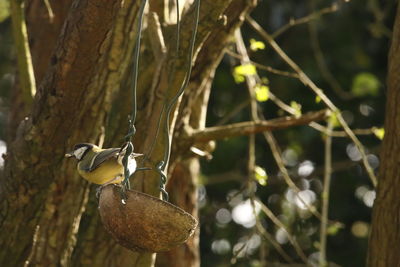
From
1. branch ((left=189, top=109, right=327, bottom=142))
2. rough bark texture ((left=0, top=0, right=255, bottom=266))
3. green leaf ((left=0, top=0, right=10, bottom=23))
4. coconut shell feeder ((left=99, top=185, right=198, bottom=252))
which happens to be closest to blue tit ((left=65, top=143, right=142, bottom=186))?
rough bark texture ((left=0, top=0, right=255, bottom=266))

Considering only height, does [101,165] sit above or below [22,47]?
below

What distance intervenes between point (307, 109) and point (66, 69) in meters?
3.26

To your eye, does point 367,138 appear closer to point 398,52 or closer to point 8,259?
point 398,52

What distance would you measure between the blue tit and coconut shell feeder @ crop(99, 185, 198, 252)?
1.61ft

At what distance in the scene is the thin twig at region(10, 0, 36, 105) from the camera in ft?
11.9

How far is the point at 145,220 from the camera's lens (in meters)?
2.45

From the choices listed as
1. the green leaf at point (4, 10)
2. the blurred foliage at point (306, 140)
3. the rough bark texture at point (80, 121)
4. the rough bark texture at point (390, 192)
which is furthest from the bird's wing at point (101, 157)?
the blurred foliage at point (306, 140)

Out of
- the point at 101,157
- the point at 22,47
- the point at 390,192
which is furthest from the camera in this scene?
the point at 22,47

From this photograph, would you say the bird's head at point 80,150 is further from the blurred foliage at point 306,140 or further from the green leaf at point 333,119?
the blurred foliage at point 306,140

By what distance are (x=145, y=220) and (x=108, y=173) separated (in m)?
0.75

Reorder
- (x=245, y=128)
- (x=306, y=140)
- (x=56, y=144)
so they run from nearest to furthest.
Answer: (x=56, y=144) → (x=245, y=128) → (x=306, y=140)

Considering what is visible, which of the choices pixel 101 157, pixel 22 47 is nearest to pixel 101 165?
pixel 101 157

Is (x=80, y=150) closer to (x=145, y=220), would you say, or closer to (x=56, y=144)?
(x=56, y=144)

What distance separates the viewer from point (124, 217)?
2.48 metres
